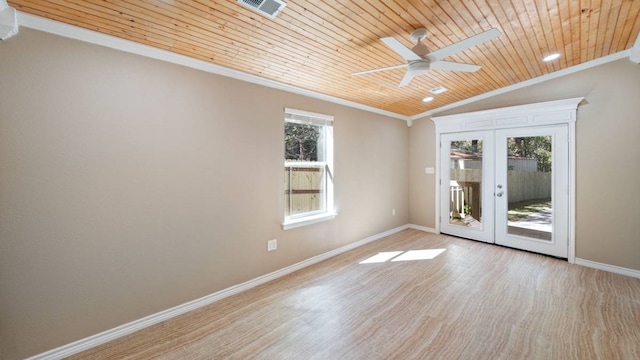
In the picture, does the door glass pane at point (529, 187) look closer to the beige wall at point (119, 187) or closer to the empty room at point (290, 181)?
the empty room at point (290, 181)

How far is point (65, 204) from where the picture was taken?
2010mm

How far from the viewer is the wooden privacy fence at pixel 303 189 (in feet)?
11.9

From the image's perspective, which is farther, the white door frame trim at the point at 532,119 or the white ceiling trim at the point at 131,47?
the white door frame trim at the point at 532,119

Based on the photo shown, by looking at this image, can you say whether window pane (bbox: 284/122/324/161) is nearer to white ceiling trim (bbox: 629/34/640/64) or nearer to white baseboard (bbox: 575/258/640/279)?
white ceiling trim (bbox: 629/34/640/64)

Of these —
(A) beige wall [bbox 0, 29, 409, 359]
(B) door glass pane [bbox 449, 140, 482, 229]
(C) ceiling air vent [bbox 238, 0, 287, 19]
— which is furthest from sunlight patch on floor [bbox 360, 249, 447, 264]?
(C) ceiling air vent [bbox 238, 0, 287, 19]

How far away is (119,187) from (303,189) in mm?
2169

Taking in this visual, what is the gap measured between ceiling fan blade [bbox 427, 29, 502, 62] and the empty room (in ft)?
0.07

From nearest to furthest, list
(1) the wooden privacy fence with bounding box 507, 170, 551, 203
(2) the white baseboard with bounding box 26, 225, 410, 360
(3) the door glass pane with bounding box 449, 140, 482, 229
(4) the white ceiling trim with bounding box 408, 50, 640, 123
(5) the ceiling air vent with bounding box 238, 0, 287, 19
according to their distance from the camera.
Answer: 1. (5) the ceiling air vent with bounding box 238, 0, 287, 19
2. (2) the white baseboard with bounding box 26, 225, 410, 360
3. (4) the white ceiling trim with bounding box 408, 50, 640, 123
4. (1) the wooden privacy fence with bounding box 507, 170, 551, 203
5. (3) the door glass pane with bounding box 449, 140, 482, 229

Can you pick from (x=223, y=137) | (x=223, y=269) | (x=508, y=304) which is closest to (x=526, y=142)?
(x=508, y=304)

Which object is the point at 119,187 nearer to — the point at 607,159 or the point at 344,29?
the point at 344,29

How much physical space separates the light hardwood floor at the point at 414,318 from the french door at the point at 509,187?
735 mm

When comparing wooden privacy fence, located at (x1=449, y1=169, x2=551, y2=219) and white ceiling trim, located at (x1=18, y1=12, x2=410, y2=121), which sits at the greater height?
white ceiling trim, located at (x1=18, y1=12, x2=410, y2=121)

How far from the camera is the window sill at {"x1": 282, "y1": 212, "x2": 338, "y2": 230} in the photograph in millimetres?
3499

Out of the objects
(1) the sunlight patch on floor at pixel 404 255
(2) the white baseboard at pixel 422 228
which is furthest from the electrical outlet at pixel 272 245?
(2) the white baseboard at pixel 422 228
